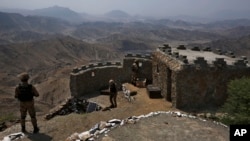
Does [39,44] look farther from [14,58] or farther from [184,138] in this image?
[184,138]

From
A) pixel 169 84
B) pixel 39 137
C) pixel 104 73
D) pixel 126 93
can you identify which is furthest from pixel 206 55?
pixel 39 137

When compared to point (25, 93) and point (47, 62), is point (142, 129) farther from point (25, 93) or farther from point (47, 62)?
point (47, 62)

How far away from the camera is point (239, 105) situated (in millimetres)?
15641

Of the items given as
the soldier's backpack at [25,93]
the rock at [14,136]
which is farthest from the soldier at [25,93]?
the rock at [14,136]

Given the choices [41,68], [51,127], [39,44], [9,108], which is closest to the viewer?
[51,127]

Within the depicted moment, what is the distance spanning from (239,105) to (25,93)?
29.6 ft

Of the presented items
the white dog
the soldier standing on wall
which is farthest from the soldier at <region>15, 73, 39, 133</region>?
the soldier standing on wall

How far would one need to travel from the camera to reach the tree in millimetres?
14703

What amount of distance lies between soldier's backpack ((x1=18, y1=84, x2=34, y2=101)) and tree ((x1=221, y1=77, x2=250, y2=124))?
8.28 m

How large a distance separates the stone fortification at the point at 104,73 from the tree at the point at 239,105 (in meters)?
11.0

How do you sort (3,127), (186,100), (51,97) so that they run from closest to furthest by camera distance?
1. (3,127)
2. (186,100)
3. (51,97)

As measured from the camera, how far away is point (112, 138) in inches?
465

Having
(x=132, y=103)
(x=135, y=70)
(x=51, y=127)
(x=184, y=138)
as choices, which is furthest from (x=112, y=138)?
(x=135, y=70)

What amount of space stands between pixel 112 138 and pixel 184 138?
2.45m
